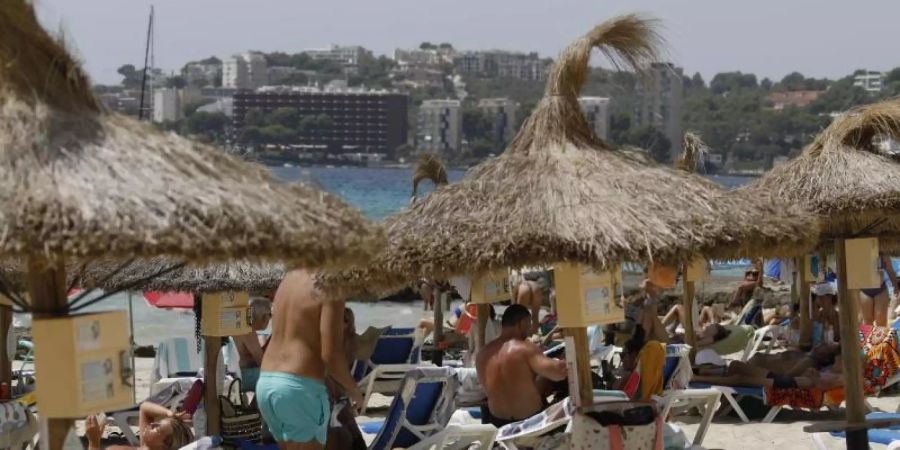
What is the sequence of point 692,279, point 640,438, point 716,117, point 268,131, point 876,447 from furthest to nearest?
point 716,117 < point 268,131 < point 692,279 < point 876,447 < point 640,438

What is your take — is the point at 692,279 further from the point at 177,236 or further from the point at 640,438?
the point at 177,236

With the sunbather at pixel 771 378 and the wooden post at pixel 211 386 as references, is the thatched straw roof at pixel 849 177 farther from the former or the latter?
the wooden post at pixel 211 386

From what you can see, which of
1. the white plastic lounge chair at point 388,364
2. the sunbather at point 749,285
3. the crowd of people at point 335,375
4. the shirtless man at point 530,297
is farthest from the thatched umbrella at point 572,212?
the sunbather at point 749,285

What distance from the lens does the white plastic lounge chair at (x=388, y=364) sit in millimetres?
11156

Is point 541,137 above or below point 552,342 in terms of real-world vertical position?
above

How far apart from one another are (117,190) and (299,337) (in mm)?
2212

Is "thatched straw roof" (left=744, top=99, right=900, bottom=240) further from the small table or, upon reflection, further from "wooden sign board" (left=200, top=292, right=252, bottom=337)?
the small table

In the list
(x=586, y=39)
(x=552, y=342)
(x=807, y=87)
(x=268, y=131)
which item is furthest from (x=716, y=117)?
(x=586, y=39)

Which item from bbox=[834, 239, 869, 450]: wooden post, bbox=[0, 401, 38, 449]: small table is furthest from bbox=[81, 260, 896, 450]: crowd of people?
bbox=[834, 239, 869, 450]: wooden post

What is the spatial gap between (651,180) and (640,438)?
124 centimetres

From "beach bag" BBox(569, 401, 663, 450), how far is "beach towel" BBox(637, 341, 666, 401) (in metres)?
0.92

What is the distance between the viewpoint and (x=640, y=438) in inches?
265

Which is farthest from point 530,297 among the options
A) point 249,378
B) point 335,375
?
point 335,375

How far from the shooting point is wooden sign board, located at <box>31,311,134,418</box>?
440 centimetres
